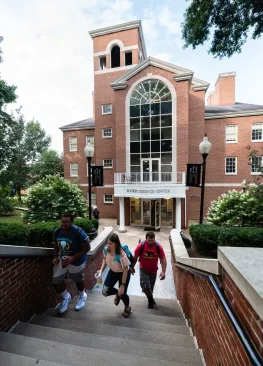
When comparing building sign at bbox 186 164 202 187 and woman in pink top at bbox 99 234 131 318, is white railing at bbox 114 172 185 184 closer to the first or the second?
building sign at bbox 186 164 202 187

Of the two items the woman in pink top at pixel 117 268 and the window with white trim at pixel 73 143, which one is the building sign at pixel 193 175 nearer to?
the woman in pink top at pixel 117 268

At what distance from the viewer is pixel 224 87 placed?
2206 centimetres

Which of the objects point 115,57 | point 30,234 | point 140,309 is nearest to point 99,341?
point 140,309

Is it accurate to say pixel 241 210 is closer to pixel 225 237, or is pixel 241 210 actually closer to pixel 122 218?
pixel 225 237

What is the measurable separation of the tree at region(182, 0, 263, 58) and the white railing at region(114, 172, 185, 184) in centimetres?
805

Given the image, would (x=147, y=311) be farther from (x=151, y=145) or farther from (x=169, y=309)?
(x=151, y=145)

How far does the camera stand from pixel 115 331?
295cm

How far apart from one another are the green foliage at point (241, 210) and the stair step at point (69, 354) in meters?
6.98

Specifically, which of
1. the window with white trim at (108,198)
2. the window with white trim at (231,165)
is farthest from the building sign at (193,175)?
the window with white trim at (108,198)

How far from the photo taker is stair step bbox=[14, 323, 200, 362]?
2.37 metres

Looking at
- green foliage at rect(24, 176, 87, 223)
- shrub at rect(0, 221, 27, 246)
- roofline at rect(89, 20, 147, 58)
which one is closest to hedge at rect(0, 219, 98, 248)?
shrub at rect(0, 221, 27, 246)

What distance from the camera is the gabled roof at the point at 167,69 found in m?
14.9

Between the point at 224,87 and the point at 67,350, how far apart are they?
2612 cm

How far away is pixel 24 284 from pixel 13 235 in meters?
3.69
